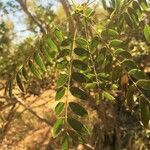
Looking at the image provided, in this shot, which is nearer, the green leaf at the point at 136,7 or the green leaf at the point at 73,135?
the green leaf at the point at 73,135

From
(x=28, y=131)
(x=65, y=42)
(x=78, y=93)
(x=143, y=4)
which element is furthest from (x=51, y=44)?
(x=28, y=131)

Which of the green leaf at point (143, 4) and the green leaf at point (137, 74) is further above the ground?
the green leaf at point (143, 4)

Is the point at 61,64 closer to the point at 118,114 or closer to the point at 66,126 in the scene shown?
the point at 66,126

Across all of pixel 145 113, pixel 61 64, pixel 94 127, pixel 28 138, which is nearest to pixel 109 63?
pixel 61 64

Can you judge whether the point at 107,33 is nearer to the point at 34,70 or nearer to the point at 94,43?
the point at 94,43

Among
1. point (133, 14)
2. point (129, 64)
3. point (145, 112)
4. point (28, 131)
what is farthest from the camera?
point (28, 131)

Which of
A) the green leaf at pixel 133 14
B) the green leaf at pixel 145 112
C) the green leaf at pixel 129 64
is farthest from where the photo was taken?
the green leaf at pixel 133 14

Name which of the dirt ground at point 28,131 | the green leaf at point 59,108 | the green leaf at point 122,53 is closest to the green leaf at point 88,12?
the green leaf at point 122,53

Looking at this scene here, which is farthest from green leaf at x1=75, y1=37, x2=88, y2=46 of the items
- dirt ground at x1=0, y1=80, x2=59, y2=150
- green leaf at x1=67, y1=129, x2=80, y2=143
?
dirt ground at x1=0, y1=80, x2=59, y2=150

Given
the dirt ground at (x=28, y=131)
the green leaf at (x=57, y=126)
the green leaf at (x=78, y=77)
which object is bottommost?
the dirt ground at (x=28, y=131)

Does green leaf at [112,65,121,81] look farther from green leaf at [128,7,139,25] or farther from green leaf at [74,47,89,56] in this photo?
green leaf at [128,7,139,25]

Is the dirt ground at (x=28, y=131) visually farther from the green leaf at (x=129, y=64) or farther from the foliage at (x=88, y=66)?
the green leaf at (x=129, y=64)
